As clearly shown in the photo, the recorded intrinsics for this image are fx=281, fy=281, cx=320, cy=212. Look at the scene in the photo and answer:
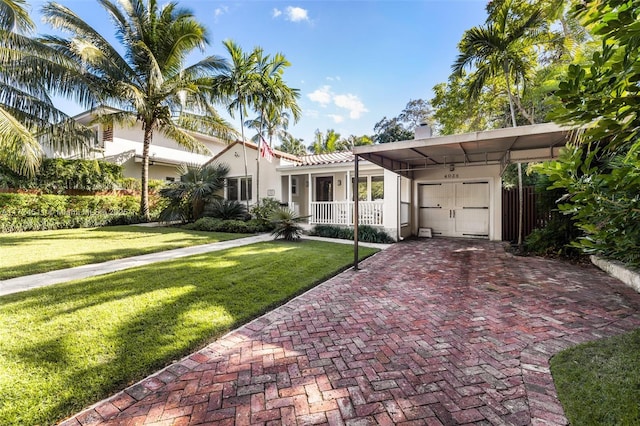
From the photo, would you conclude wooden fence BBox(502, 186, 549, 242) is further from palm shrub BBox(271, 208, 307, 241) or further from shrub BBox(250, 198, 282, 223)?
shrub BBox(250, 198, 282, 223)

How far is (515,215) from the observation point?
10.7 meters

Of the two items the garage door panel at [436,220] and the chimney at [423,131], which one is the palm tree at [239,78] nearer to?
the chimney at [423,131]

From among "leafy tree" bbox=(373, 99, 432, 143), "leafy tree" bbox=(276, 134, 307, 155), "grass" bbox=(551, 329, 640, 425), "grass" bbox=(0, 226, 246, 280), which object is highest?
"leafy tree" bbox=(373, 99, 432, 143)

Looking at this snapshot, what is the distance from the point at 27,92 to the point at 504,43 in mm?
17149

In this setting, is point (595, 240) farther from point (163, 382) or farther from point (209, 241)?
point (209, 241)

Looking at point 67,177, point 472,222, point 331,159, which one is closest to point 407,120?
point 331,159

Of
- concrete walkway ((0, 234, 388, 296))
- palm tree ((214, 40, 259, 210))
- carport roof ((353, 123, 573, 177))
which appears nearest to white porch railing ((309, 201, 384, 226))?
carport roof ((353, 123, 573, 177))

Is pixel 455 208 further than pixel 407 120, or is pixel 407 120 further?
pixel 407 120

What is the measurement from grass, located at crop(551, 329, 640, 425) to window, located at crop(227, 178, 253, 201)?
46.5ft

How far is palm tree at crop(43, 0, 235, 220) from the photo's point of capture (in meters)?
11.8

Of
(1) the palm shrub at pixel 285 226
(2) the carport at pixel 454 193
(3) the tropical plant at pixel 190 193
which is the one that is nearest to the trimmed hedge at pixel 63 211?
(3) the tropical plant at pixel 190 193

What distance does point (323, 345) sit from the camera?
10.1 feet

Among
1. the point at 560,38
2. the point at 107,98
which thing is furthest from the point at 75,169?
the point at 560,38

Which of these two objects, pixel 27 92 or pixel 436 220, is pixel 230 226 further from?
pixel 436 220
